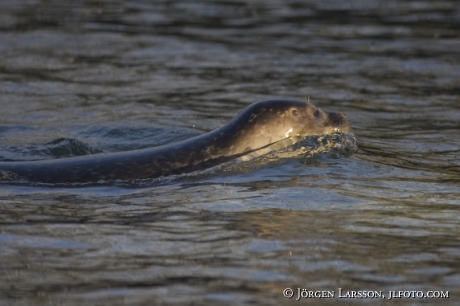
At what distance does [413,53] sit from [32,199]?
7.63 meters

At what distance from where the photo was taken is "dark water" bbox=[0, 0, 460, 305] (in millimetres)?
5500

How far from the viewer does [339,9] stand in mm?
16500

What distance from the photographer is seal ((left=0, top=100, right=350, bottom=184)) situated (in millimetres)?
7902

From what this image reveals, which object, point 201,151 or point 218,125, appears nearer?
point 201,151

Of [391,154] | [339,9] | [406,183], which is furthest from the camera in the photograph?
[339,9]

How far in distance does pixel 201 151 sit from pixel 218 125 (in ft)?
7.77

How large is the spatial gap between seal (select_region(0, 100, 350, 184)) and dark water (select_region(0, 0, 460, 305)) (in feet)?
0.82

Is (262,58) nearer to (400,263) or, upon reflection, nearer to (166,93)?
(166,93)

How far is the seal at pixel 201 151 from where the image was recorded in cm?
790

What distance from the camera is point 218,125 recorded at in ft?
34.8

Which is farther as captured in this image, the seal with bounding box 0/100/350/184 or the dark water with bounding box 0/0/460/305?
the seal with bounding box 0/100/350/184

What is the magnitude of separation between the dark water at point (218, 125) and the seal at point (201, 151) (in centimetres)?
25

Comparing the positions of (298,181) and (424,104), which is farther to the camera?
(424,104)

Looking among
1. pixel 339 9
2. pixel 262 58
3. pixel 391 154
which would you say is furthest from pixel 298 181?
pixel 339 9
